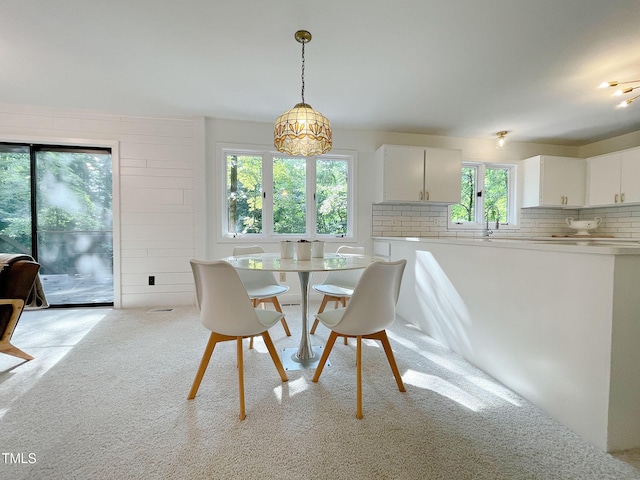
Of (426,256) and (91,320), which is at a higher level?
(426,256)

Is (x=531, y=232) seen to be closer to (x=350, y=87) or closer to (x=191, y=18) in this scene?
(x=350, y=87)

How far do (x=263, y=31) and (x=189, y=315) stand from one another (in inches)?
109

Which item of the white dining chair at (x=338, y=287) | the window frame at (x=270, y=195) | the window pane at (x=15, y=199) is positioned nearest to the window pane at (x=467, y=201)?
the window frame at (x=270, y=195)

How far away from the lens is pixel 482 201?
12.9 feet

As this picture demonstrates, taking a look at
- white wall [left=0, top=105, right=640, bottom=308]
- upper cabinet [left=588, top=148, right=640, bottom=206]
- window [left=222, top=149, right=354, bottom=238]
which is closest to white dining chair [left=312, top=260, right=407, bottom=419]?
white wall [left=0, top=105, right=640, bottom=308]

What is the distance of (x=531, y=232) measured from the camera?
405cm

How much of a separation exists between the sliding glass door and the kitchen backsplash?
11.5 ft

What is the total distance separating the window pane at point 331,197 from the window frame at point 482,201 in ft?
5.18

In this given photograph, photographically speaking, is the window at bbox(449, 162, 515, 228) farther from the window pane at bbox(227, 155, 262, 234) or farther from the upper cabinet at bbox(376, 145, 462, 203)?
the window pane at bbox(227, 155, 262, 234)

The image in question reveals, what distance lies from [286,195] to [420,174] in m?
1.80

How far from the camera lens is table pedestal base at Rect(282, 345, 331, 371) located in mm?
1865

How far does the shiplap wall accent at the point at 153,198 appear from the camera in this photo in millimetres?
3119

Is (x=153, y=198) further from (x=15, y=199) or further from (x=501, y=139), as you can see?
(x=501, y=139)

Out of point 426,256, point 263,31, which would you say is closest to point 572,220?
point 426,256
